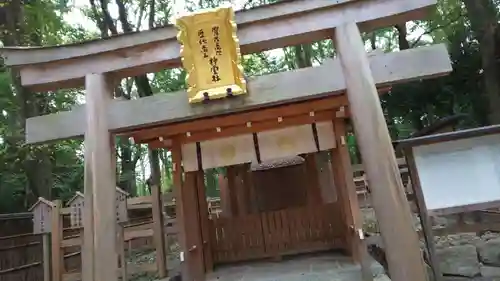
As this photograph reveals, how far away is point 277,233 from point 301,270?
141 cm

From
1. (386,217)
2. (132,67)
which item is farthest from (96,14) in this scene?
(386,217)

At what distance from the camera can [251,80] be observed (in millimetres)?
4344

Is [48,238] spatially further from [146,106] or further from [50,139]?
[146,106]

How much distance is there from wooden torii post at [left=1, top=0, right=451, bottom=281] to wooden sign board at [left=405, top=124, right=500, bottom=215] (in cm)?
168

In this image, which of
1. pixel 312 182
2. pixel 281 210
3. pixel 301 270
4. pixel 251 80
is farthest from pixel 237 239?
pixel 251 80

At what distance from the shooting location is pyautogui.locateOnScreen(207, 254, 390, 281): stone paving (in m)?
6.56

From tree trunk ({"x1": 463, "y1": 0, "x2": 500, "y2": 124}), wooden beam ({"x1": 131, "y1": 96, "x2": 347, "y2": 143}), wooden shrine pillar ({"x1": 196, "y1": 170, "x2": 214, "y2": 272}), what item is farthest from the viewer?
tree trunk ({"x1": 463, "y1": 0, "x2": 500, "y2": 124})

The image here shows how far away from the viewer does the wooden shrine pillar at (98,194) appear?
3910 mm

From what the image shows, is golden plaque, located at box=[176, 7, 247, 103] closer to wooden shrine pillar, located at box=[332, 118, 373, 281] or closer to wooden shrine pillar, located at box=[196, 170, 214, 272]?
wooden shrine pillar, located at box=[332, 118, 373, 281]

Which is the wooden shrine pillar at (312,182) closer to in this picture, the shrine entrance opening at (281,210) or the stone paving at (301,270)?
the shrine entrance opening at (281,210)

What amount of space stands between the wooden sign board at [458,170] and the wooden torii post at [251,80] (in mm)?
1677

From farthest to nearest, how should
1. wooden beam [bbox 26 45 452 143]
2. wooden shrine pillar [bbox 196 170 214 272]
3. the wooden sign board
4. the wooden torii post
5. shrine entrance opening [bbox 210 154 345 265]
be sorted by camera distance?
shrine entrance opening [bbox 210 154 345 265], wooden shrine pillar [bbox 196 170 214 272], the wooden sign board, wooden beam [bbox 26 45 452 143], the wooden torii post

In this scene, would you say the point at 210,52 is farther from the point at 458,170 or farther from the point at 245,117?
the point at 458,170

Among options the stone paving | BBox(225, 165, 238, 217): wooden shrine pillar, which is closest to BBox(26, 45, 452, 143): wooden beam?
the stone paving
